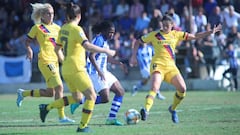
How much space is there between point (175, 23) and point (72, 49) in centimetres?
1550

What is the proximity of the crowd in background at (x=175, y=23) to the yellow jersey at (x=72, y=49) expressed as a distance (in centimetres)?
1515

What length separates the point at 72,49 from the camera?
12.5m

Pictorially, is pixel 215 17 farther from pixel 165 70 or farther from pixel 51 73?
pixel 51 73

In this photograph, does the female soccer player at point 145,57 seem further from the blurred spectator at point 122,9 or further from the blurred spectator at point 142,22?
the blurred spectator at point 122,9

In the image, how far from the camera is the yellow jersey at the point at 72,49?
488 inches

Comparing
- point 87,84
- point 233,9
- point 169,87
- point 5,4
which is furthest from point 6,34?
point 87,84

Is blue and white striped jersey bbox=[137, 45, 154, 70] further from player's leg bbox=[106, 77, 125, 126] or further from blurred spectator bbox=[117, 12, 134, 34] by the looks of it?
player's leg bbox=[106, 77, 125, 126]

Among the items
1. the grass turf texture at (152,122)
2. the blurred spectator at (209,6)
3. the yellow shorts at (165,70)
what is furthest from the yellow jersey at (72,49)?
the blurred spectator at (209,6)

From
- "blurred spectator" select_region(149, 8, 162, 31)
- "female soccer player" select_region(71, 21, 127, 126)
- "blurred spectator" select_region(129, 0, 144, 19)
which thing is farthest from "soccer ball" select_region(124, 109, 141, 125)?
"blurred spectator" select_region(129, 0, 144, 19)

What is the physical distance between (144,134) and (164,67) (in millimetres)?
3072

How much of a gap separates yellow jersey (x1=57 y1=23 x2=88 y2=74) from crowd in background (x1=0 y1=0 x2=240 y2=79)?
49.7ft

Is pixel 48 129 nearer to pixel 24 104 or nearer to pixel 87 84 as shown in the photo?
pixel 87 84

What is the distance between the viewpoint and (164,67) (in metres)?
15.1

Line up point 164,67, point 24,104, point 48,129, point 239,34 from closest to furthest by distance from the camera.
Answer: point 48,129, point 164,67, point 24,104, point 239,34
